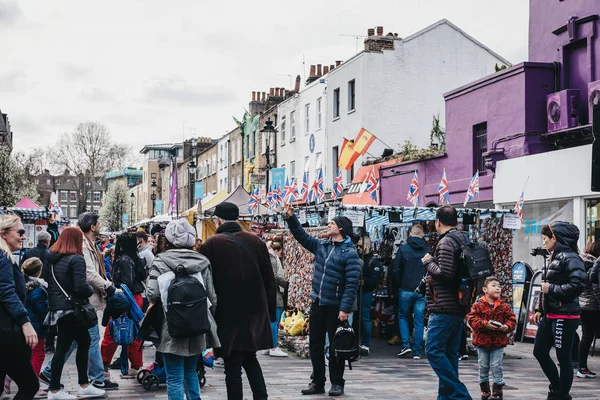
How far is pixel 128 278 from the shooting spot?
33.8ft

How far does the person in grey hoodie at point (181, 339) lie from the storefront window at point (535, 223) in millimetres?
12888

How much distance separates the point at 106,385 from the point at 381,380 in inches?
134

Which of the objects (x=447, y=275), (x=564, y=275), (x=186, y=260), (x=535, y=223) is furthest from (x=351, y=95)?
(x=186, y=260)

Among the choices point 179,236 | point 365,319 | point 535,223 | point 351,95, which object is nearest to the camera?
point 179,236

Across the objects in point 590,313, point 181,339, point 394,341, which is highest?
point 181,339

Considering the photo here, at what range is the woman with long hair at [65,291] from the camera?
8016 mm

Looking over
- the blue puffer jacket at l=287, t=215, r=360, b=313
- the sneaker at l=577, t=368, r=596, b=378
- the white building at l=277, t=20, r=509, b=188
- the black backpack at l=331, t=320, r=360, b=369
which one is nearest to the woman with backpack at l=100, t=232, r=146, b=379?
the blue puffer jacket at l=287, t=215, r=360, b=313

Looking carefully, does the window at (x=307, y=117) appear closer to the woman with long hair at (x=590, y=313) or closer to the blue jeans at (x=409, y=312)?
the blue jeans at (x=409, y=312)

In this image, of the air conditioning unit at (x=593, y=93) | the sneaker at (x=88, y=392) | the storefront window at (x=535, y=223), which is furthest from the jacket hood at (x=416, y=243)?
the air conditioning unit at (x=593, y=93)

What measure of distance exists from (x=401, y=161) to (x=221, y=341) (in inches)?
832

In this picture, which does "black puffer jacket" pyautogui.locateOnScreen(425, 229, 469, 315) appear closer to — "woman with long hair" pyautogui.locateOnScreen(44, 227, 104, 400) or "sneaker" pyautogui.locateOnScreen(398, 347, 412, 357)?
"woman with long hair" pyautogui.locateOnScreen(44, 227, 104, 400)

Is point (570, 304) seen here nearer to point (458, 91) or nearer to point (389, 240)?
point (389, 240)

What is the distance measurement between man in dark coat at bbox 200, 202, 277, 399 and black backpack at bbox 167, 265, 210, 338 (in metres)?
0.41

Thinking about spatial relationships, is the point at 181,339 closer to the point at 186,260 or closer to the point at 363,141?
the point at 186,260
